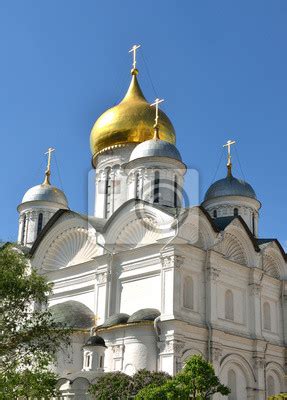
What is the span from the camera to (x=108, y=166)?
90.0 feet

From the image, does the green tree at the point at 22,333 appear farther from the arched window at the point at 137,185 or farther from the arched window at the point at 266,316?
the arched window at the point at 266,316

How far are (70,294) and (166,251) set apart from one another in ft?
16.8

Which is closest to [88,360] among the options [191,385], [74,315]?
[74,315]

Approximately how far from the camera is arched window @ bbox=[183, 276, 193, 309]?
67.5 ft

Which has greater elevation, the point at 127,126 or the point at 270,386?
the point at 127,126

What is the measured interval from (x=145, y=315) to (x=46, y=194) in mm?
10992

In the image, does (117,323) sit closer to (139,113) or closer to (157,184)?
(157,184)

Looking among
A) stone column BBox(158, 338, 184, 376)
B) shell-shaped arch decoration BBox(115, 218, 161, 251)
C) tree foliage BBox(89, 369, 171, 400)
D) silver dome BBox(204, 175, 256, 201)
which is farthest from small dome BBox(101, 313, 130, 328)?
silver dome BBox(204, 175, 256, 201)

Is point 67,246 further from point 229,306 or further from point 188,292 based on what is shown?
point 229,306

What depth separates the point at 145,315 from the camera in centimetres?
1984

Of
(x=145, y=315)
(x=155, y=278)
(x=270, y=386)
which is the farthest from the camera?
(x=270, y=386)

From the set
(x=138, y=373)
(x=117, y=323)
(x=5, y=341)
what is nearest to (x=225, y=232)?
(x=117, y=323)

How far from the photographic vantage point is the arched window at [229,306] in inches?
870

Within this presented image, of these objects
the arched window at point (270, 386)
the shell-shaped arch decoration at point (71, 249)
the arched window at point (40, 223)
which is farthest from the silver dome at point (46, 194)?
the arched window at point (270, 386)
